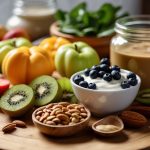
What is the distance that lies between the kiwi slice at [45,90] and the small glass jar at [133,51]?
0.16m

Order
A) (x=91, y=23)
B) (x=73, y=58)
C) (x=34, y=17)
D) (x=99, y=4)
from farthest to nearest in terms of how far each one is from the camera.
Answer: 1. (x=99, y=4)
2. (x=34, y=17)
3. (x=91, y=23)
4. (x=73, y=58)

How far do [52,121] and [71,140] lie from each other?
0.05 m

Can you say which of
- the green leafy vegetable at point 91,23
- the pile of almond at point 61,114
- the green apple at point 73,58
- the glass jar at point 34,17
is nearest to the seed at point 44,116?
the pile of almond at point 61,114

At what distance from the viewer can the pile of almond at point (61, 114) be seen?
0.79 meters

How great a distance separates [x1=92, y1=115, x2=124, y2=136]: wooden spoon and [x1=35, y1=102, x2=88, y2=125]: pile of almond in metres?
0.03

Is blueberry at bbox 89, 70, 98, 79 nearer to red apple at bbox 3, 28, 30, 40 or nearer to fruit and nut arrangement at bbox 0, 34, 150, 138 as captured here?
fruit and nut arrangement at bbox 0, 34, 150, 138

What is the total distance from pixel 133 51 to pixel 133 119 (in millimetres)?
200

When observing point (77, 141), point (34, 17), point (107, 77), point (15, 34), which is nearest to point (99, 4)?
point (34, 17)

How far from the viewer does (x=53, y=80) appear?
0.93 meters

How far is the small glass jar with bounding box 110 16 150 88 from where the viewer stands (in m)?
0.96

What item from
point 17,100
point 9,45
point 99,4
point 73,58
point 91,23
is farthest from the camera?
point 99,4

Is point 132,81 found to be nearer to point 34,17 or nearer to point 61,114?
point 61,114

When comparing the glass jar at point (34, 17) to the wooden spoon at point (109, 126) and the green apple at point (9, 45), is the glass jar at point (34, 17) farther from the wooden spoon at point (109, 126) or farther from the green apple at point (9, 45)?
the wooden spoon at point (109, 126)

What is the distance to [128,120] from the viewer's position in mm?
827
